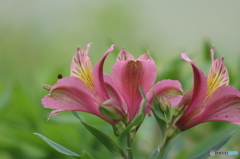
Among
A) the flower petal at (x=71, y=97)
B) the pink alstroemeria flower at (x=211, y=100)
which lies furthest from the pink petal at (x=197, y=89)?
the flower petal at (x=71, y=97)

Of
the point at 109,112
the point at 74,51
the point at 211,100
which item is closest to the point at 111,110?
the point at 109,112

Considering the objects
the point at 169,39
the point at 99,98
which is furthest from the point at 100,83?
the point at 169,39

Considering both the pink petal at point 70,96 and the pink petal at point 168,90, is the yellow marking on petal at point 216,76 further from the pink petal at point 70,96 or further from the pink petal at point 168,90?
the pink petal at point 70,96

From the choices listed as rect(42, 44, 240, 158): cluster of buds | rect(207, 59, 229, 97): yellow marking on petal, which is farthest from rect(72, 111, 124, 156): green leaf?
rect(207, 59, 229, 97): yellow marking on petal

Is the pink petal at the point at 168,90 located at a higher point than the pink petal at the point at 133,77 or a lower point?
lower

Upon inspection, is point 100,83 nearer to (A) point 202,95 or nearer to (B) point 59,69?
(A) point 202,95

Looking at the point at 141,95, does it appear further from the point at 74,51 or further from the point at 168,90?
the point at 74,51
